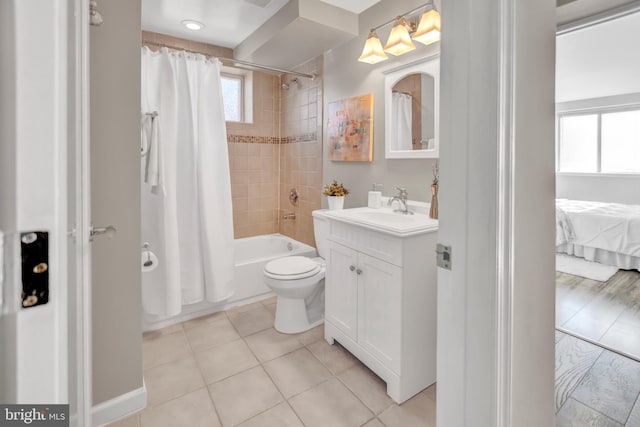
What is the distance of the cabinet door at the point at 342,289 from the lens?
197cm

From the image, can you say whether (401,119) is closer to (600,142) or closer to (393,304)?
(393,304)

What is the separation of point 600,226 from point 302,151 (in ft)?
8.80

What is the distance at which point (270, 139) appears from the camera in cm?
384

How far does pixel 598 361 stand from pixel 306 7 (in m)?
3.09

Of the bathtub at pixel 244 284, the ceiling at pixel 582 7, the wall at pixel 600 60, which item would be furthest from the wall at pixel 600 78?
the bathtub at pixel 244 284

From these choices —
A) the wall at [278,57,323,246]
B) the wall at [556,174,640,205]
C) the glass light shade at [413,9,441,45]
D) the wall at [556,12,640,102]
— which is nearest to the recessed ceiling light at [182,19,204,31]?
the wall at [278,57,323,246]

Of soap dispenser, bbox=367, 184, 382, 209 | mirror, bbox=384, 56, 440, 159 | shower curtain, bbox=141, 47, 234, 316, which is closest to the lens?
mirror, bbox=384, 56, 440, 159

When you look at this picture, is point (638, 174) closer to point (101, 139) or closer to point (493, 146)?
point (493, 146)

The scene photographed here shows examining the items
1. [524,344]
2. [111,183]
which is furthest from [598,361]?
[111,183]

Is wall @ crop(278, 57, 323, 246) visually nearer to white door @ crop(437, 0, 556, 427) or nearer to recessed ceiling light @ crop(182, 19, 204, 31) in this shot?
recessed ceiling light @ crop(182, 19, 204, 31)

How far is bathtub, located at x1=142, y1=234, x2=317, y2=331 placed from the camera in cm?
248

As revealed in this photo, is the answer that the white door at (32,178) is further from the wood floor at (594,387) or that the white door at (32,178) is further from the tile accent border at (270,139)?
the tile accent border at (270,139)

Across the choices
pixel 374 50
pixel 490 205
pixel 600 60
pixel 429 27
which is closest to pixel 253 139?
pixel 374 50

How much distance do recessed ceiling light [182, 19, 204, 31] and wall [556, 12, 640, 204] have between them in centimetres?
285
